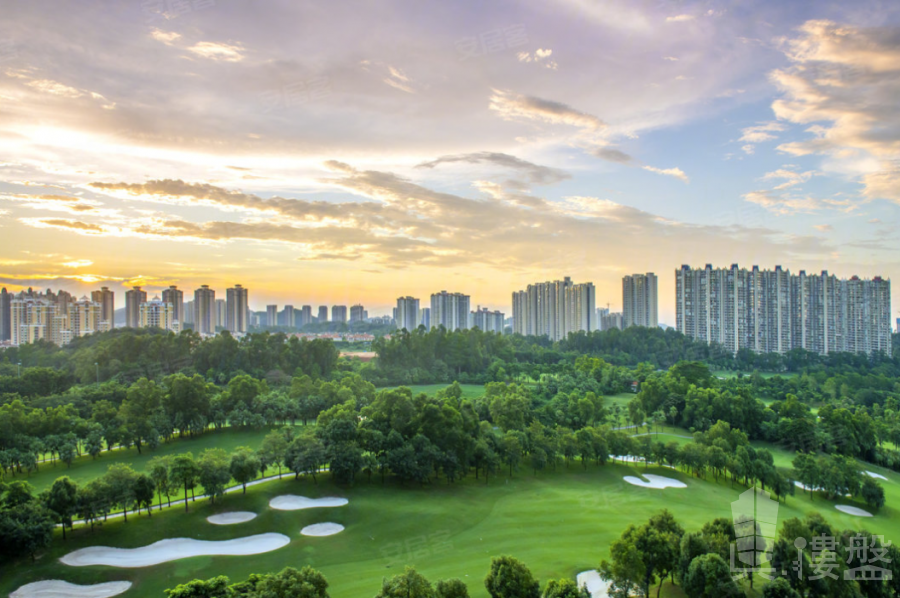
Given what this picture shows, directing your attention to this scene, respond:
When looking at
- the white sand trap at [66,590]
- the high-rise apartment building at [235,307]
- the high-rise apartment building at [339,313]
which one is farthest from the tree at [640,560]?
the high-rise apartment building at [339,313]

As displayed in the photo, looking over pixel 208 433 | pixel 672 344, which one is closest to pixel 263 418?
pixel 208 433

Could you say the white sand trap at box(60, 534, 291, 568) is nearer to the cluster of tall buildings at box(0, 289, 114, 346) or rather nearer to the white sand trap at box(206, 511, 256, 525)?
the white sand trap at box(206, 511, 256, 525)

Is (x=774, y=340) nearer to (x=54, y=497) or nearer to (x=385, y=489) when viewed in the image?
(x=385, y=489)

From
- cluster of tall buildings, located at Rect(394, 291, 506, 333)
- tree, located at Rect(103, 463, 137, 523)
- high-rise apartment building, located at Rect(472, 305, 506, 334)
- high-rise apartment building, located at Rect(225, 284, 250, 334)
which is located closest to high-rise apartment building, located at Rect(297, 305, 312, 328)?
high-rise apartment building, located at Rect(225, 284, 250, 334)

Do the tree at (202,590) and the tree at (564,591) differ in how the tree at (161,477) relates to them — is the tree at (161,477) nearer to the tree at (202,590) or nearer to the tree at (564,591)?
the tree at (202,590)

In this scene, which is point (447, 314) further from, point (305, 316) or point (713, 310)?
point (305, 316)

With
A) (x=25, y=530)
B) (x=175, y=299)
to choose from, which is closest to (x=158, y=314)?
(x=175, y=299)
